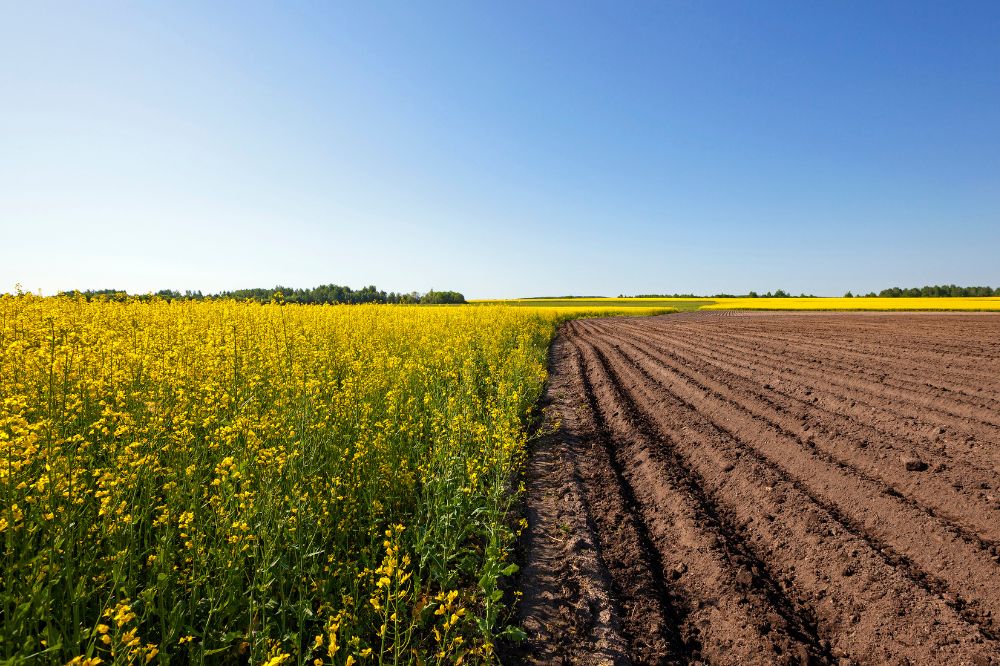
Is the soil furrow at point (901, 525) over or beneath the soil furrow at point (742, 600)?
over

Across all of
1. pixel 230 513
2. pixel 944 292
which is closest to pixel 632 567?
pixel 230 513

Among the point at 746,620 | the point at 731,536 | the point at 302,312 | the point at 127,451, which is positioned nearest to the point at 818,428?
the point at 731,536

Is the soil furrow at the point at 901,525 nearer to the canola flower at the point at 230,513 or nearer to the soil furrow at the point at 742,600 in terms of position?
the soil furrow at the point at 742,600

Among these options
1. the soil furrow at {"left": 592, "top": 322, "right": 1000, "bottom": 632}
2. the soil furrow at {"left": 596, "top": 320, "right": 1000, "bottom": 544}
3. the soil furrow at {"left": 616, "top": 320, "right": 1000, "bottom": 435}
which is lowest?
the soil furrow at {"left": 592, "top": 322, "right": 1000, "bottom": 632}

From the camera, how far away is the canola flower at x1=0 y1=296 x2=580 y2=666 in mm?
2260

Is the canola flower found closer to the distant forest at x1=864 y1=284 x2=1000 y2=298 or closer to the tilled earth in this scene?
the tilled earth

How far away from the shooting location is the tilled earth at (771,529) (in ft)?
9.82

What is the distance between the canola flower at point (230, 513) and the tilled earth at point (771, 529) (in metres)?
0.76

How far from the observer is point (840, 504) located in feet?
15.2

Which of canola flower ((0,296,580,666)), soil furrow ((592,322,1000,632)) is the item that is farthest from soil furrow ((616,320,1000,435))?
canola flower ((0,296,580,666))

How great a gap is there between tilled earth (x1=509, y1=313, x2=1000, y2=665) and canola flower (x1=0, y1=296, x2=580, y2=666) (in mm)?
765

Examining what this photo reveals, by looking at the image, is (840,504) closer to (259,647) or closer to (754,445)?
(754,445)

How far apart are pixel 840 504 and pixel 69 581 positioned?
6.22 metres

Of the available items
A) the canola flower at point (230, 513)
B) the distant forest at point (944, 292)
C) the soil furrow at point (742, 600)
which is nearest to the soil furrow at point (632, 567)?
the soil furrow at point (742, 600)
